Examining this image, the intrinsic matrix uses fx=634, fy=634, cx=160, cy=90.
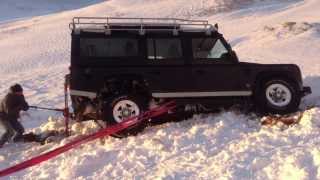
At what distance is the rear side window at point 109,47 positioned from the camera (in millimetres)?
10539

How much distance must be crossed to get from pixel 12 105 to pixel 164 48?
113 inches

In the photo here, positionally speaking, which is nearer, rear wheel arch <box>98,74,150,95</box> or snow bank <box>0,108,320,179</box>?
snow bank <box>0,108,320,179</box>

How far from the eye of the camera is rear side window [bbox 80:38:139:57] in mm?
10539

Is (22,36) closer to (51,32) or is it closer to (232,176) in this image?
(51,32)

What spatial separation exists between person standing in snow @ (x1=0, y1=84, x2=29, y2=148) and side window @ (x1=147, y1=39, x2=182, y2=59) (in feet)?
7.88

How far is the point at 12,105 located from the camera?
11133mm

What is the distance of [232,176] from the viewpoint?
784cm

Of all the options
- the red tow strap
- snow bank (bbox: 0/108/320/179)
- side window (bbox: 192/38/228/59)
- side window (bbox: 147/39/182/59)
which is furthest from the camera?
side window (bbox: 192/38/228/59)

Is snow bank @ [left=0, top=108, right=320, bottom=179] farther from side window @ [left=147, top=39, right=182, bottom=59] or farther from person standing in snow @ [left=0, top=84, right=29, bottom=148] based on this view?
side window @ [left=147, top=39, right=182, bottom=59]

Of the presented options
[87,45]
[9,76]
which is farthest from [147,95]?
[9,76]

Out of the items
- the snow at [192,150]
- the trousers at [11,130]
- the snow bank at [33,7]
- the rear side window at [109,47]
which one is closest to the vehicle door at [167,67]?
the rear side window at [109,47]

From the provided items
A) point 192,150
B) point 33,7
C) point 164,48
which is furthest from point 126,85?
point 33,7

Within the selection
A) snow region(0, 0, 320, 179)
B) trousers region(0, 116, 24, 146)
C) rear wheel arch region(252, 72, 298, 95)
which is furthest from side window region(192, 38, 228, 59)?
trousers region(0, 116, 24, 146)

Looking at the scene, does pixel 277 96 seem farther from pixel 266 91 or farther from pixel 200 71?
pixel 200 71
